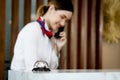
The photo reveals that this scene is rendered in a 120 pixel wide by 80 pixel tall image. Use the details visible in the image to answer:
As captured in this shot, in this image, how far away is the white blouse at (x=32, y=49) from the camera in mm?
1657

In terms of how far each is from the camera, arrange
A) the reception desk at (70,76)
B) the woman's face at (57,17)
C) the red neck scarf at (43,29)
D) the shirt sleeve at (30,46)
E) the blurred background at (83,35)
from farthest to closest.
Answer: the blurred background at (83,35) < the woman's face at (57,17) < the red neck scarf at (43,29) < the shirt sleeve at (30,46) < the reception desk at (70,76)

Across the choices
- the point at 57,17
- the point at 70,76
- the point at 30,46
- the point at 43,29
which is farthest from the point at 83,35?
the point at 70,76

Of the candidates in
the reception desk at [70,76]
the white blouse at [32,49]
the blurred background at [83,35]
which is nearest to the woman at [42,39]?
the white blouse at [32,49]

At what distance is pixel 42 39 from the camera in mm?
1820

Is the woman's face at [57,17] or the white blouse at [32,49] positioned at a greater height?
the woman's face at [57,17]

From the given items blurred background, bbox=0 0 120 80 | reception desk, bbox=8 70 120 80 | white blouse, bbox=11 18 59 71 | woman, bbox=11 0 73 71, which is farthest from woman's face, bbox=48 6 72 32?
reception desk, bbox=8 70 120 80

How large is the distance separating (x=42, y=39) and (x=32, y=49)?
0.57ft

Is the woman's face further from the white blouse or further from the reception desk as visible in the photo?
the reception desk

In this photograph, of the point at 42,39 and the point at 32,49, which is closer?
the point at 32,49

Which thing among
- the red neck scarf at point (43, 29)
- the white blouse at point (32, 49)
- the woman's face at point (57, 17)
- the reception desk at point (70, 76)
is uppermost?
the woman's face at point (57, 17)

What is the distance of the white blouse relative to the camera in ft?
5.44

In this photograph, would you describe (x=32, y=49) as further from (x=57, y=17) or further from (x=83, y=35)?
(x=83, y=35)

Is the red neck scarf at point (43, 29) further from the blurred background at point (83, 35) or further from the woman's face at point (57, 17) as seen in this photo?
the blurred background at point (83, 35)

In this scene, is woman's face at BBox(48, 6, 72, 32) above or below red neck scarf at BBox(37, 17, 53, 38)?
above
